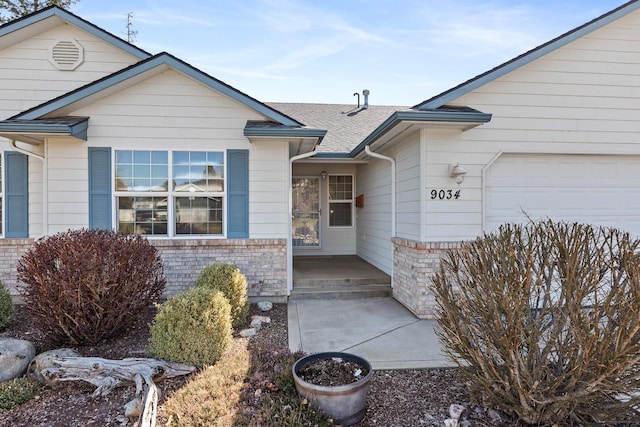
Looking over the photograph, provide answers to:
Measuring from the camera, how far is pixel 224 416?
9.38 feet

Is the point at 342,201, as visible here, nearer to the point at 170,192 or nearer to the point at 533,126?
the point at 170,192

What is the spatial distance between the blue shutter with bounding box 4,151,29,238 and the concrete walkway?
5280 mm

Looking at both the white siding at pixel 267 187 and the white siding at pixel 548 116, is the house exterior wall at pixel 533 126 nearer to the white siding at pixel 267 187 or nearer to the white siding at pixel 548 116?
the white siding at pixel 548 116

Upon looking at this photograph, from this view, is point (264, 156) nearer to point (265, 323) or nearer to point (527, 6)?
point (265, 323)

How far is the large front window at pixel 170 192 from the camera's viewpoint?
621cm

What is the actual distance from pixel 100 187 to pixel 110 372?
3.76 metres

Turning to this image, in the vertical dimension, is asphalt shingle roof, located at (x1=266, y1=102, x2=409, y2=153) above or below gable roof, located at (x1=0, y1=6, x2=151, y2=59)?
below

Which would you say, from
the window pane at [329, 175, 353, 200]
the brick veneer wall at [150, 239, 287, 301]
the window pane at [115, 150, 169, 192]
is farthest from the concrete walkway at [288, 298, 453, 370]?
the window pane at [329, 175, 353, 200]

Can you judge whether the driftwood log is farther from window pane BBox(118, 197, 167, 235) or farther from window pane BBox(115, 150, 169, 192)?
window pane BBox(115, 150, 169, 192)

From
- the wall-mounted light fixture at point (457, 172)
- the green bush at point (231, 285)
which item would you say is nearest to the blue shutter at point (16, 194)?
the green bush at point (231, 285)

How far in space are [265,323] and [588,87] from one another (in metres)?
6.60

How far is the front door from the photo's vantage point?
1025cm

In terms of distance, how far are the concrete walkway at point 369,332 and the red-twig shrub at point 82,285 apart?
226 centimetres

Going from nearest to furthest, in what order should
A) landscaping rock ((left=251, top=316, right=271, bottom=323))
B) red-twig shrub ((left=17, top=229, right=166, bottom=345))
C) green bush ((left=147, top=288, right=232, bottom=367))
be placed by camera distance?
green bush ((left=147, top=288, right=232, bottom=367))
red-twig shrub ((left=17, top=229, right=166, bottom=345))
landscaping rock ((left=251, top=316, right=271, bottom=323))
